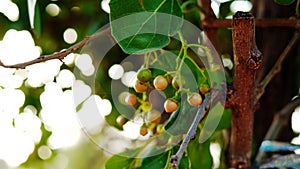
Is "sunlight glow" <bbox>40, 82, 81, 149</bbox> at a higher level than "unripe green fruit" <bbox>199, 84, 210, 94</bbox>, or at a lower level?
lower

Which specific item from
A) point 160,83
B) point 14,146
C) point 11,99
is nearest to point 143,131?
point 160,83

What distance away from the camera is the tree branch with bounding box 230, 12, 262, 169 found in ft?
1.95

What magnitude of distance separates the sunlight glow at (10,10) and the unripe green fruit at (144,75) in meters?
0.28

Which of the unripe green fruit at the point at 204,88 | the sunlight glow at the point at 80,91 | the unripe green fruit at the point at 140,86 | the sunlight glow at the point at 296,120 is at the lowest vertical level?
the sunlight glow at the point at 296,120

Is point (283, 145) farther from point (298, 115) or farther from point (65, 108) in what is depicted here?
point (65, 108)

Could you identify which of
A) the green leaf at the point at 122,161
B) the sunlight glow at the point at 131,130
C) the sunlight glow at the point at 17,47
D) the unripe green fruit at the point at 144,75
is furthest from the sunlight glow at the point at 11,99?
the unripe green fruit at the point at 144,75

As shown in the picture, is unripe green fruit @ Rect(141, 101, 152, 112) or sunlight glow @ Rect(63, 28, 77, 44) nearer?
unripe green fruit @ Rect(141, 101, 152, 112)

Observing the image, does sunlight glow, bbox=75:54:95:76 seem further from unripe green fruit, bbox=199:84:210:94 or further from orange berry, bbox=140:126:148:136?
unripe green fruit, bbox=199:84:210:94

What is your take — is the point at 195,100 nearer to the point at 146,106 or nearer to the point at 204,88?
the point at 204,88

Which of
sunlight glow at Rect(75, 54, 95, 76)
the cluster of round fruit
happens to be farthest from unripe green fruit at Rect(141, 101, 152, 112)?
sunlight glow at Rect(75, 54, 95, 76)

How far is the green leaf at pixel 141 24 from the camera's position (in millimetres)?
583

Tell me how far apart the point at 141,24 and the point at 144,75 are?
0.10 metres

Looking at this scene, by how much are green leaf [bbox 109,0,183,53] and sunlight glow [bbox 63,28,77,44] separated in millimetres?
408

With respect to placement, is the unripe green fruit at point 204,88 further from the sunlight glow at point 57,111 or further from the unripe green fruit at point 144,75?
the sunlight glow at point 57,111
